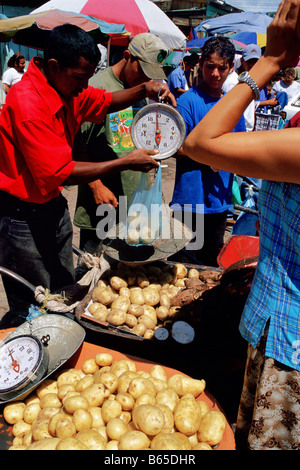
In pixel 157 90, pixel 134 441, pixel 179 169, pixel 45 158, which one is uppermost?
pixel 157 90


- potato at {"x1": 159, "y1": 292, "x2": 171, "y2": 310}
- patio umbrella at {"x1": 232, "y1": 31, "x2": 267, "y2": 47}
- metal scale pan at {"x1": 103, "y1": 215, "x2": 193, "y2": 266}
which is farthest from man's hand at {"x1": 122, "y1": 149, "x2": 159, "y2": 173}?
patio umbrella at {"x1": 232, "y1": 31, "x2": 267, "y2": 47}

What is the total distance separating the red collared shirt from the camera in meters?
2.07

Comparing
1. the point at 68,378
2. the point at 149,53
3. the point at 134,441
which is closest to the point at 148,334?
the point at 68,378

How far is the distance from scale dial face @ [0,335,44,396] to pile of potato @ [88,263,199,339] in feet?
1.99

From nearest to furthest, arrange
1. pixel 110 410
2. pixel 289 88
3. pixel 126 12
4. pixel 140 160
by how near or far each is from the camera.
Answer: pixel 110 410, pixel 140 160, pixel 126 12, pixel 289 88

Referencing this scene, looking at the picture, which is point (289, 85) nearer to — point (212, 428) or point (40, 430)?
Result: point (212, 428)

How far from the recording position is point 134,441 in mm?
1503

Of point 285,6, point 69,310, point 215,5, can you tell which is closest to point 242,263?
point 69,310

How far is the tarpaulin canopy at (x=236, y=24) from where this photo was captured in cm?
1391

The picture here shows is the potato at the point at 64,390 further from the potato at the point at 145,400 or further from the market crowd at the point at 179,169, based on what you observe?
the market crowd at the point at 179,169

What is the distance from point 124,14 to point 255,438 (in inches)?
322

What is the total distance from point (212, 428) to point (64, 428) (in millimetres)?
662

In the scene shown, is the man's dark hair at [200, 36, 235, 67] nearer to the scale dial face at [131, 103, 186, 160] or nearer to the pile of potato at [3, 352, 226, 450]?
the scale dial face at [131, 103, 186, 160]

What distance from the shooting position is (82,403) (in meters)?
1.71
